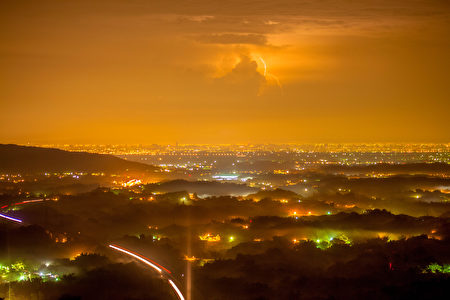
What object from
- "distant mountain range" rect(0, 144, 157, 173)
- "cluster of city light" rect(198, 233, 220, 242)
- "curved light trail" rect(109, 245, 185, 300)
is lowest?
"curved light trail" rect(109, 245, 185, 300)

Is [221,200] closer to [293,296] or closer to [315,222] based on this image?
[315,222]

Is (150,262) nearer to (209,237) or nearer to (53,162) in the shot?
(209,237)

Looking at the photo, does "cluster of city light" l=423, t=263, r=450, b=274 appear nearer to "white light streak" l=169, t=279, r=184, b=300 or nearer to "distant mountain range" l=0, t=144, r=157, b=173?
"white light streak" l=169, t=279, r=184, b=300

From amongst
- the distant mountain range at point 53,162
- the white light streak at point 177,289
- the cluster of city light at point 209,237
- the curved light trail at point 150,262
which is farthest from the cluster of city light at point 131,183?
the white light streak at point 177,289

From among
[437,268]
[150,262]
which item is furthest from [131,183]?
[437,268]

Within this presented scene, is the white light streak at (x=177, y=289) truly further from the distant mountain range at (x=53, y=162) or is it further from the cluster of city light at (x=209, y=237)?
the distant mountain range at (x=53, y=162)

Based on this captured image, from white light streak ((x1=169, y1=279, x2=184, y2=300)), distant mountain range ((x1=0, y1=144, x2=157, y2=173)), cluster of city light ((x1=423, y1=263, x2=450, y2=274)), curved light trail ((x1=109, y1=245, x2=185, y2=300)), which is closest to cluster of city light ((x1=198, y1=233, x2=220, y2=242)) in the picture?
curved light trail ((x1=109, y1=245, x2=185, y2=300))

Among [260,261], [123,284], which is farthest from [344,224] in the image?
[123,284]

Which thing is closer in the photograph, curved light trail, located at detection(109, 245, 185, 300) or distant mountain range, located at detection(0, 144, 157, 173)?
curved light trail, located at detection(109, 245, 185, 300)
